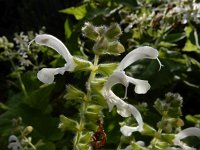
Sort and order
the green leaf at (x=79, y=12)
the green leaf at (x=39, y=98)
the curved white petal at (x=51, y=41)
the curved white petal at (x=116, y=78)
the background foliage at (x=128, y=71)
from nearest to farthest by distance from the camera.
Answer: the curved white petal at (x=116, y=78), the curved white petal at (x=51, y=41), the background foliage at (x=128, y=71), the green leaf at (x=39, y=98), the green leaf at (x=79, y=12)

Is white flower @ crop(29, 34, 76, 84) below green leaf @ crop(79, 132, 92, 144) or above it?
above

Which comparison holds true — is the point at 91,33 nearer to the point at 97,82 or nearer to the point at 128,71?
the point at 97,82

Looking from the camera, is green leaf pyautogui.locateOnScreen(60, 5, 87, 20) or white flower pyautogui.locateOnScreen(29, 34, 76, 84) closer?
white flower pyautogui.locateOnScreen(29, 34, 76, 84)

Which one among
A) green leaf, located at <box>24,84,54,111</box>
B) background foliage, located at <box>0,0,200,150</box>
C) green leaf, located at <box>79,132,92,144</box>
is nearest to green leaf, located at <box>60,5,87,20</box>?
background foliage, located at <box>0,0,200,150</box>

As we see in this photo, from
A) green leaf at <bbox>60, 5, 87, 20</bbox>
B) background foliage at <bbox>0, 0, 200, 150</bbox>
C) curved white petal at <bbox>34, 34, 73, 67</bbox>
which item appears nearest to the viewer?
curved white petal at <bbox>34, 34, 73, 67</bbox>

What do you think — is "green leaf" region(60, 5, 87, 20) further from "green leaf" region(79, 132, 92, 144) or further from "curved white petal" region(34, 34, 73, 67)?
"green leaf" region(79, 132, 92, 144)

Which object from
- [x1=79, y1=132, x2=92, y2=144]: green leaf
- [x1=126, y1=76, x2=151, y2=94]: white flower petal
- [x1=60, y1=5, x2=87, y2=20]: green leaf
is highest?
[x1=126, y1=76, x2=151, y2=94]: white flower petal

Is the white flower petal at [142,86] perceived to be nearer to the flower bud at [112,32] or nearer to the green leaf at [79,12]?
the flower bud at [112,32]

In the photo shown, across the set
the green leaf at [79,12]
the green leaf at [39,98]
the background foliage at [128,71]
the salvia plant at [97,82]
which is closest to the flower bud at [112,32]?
the salvia plant at [97,82]

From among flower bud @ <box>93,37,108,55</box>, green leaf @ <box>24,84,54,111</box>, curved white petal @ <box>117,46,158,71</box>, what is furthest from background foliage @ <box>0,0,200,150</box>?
flower bud @ <box>93,37,108,55</box>

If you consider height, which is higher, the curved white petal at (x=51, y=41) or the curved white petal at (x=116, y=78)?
the curved white petal at (x=51, y=41)

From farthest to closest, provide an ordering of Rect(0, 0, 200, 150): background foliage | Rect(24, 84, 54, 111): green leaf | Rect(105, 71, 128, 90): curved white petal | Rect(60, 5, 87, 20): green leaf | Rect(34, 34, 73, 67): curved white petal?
Rect(60, 5, 87, 20): green leaf < Rect(24, 84, 54, 111): green leaf < Rect(0, 0, 200, 150): background foliage < Rect(34, 34, 73, 67): curved white petal < Rect(105, 71, 128, 90): curved white petal

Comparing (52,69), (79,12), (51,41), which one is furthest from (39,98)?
(52,69)
